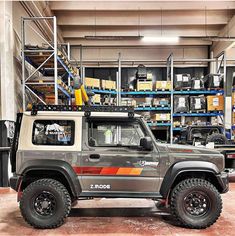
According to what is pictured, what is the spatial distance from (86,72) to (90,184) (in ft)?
36.5

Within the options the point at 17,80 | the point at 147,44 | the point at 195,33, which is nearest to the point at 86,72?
the point at 147,44

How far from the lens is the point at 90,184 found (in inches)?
164

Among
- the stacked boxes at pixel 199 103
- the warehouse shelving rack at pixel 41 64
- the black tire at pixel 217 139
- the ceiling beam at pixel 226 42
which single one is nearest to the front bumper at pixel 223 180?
the black tire at pixel 217 139

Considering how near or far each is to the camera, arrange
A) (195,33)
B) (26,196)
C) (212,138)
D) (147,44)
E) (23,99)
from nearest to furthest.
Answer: (26,196) → (23,99) → (212,138) → (195,33) → (147,44)

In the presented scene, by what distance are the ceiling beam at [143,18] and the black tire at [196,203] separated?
9.02m

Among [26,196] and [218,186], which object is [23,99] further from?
[218,186]

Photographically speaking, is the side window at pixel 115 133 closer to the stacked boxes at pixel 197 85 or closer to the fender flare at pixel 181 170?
the fender flare at pixel 181 170

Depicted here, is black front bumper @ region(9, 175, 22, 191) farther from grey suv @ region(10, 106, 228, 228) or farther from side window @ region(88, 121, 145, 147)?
side window @ region(88, 121, 145, 147)

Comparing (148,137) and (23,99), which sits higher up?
(23,99)

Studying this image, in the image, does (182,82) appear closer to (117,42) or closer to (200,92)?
(200,92)

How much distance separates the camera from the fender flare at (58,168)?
13.4ft

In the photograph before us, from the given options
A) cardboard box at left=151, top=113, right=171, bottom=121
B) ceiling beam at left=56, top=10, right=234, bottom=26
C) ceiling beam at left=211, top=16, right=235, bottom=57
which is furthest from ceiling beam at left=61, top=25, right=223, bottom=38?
cardboard box at left=151, top=113, right=171, bottom=121

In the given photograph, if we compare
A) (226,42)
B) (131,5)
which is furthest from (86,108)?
(226,42)

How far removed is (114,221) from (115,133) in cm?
146
